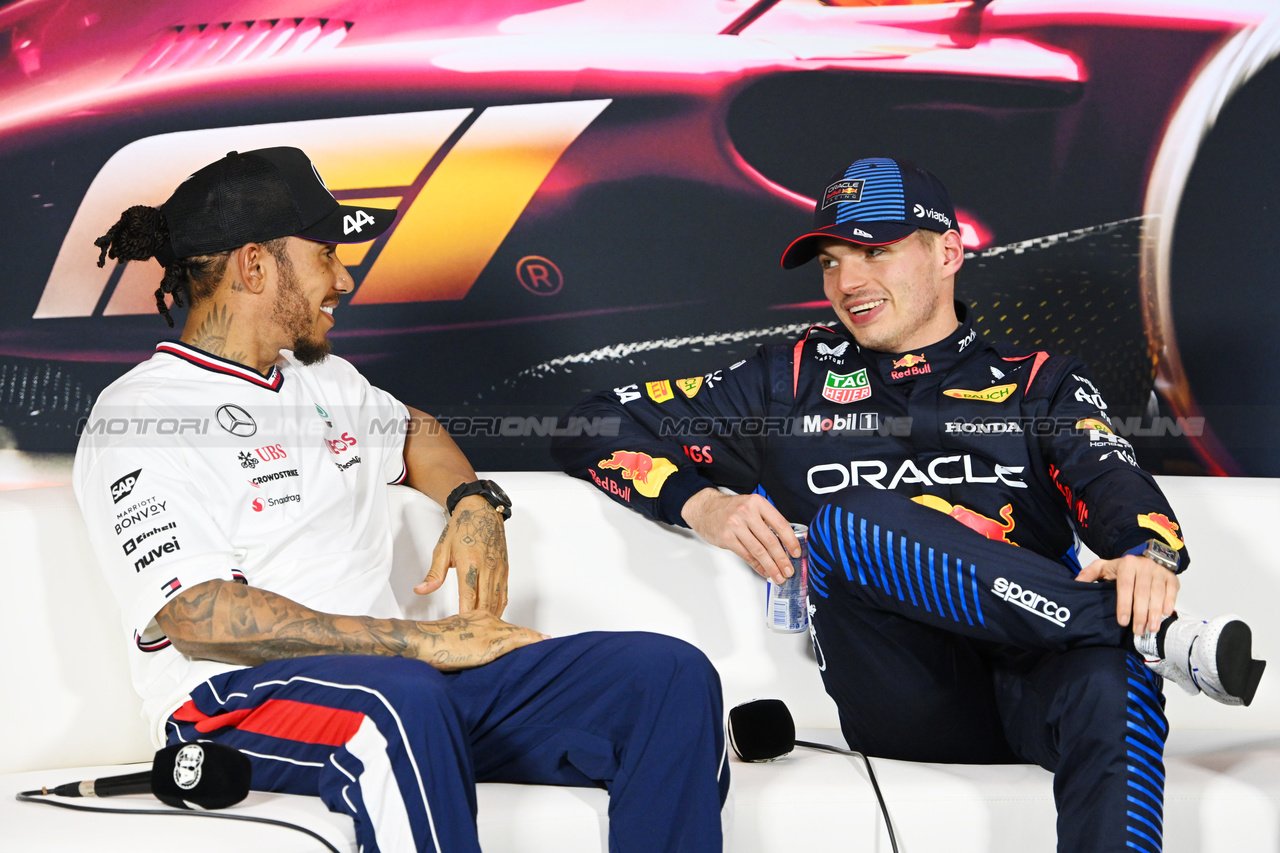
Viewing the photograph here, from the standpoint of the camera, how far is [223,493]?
1.71m

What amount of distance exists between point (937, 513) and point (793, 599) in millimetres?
433

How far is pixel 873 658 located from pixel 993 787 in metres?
0.26

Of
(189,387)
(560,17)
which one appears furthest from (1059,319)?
(189,387)

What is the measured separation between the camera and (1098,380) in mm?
3082

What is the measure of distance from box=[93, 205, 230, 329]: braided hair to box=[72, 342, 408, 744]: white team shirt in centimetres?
12

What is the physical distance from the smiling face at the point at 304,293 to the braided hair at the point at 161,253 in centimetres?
10

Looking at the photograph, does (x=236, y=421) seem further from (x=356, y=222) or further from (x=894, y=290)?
(x=894, y=290)

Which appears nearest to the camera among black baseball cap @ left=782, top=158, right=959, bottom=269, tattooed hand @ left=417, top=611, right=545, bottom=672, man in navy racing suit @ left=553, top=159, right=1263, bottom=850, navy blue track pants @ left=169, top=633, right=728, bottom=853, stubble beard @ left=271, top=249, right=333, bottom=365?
navy blue track pants @ left=169, top=633, right=728, bottom=853

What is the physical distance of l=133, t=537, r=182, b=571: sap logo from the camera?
1.55 meters

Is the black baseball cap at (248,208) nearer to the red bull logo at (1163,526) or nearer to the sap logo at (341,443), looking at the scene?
the sap logo at (341,443)

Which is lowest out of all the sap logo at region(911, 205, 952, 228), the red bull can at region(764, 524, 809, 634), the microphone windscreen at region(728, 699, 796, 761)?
the microphone windscreen at region(728, 699, 796, 761)

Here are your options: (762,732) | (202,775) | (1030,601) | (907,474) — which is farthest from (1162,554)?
(202,775)

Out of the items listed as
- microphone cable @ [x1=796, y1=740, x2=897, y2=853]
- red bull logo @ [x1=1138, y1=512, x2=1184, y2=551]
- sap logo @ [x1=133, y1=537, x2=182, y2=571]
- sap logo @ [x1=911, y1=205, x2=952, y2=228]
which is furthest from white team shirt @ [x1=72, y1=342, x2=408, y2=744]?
red bull logo @ [x1=1138, y1=512, x2=1184, y2=551]

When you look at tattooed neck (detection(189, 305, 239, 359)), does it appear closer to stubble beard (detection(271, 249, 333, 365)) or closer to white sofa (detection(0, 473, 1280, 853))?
stubble beard (detection(271, 249, 333, 365))
